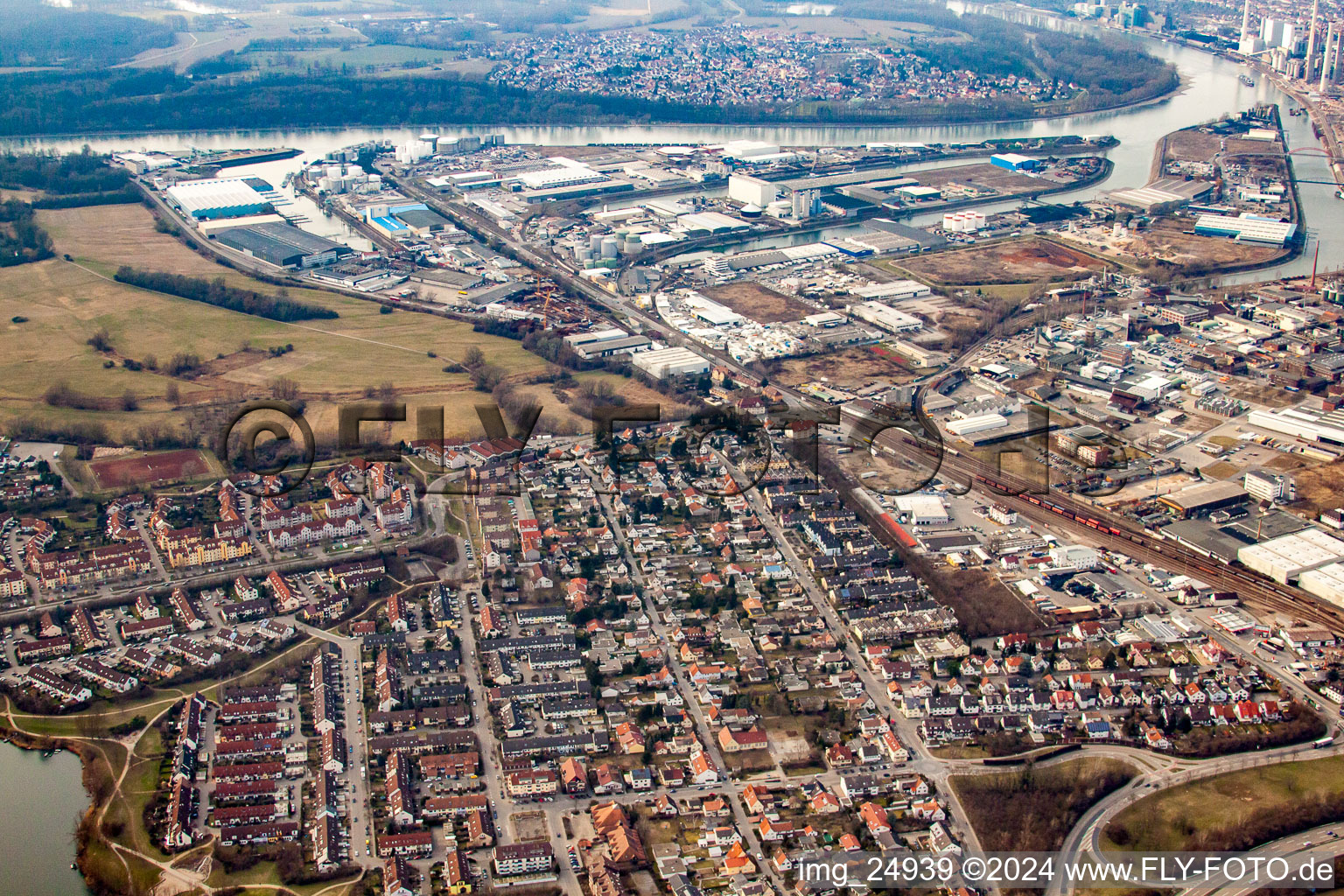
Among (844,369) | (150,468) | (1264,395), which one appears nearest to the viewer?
(150,468)

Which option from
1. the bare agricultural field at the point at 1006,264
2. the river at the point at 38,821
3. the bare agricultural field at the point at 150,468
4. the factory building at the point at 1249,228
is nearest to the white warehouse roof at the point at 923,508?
the bare agricultural field at the point at 150,468

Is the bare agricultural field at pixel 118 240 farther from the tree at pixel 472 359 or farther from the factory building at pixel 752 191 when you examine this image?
the factory building at pixel 752 191

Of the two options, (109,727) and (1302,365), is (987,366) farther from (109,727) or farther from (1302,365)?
(109,727)

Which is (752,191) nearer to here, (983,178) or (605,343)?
(983,178)

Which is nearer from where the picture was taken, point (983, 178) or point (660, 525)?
point (660, 525)

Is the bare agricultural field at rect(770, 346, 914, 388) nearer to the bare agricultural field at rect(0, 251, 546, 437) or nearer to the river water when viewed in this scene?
the bare agricultural field at rect(0, 251, 546, 437)

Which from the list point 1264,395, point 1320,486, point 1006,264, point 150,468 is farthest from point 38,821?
point 1006,264
